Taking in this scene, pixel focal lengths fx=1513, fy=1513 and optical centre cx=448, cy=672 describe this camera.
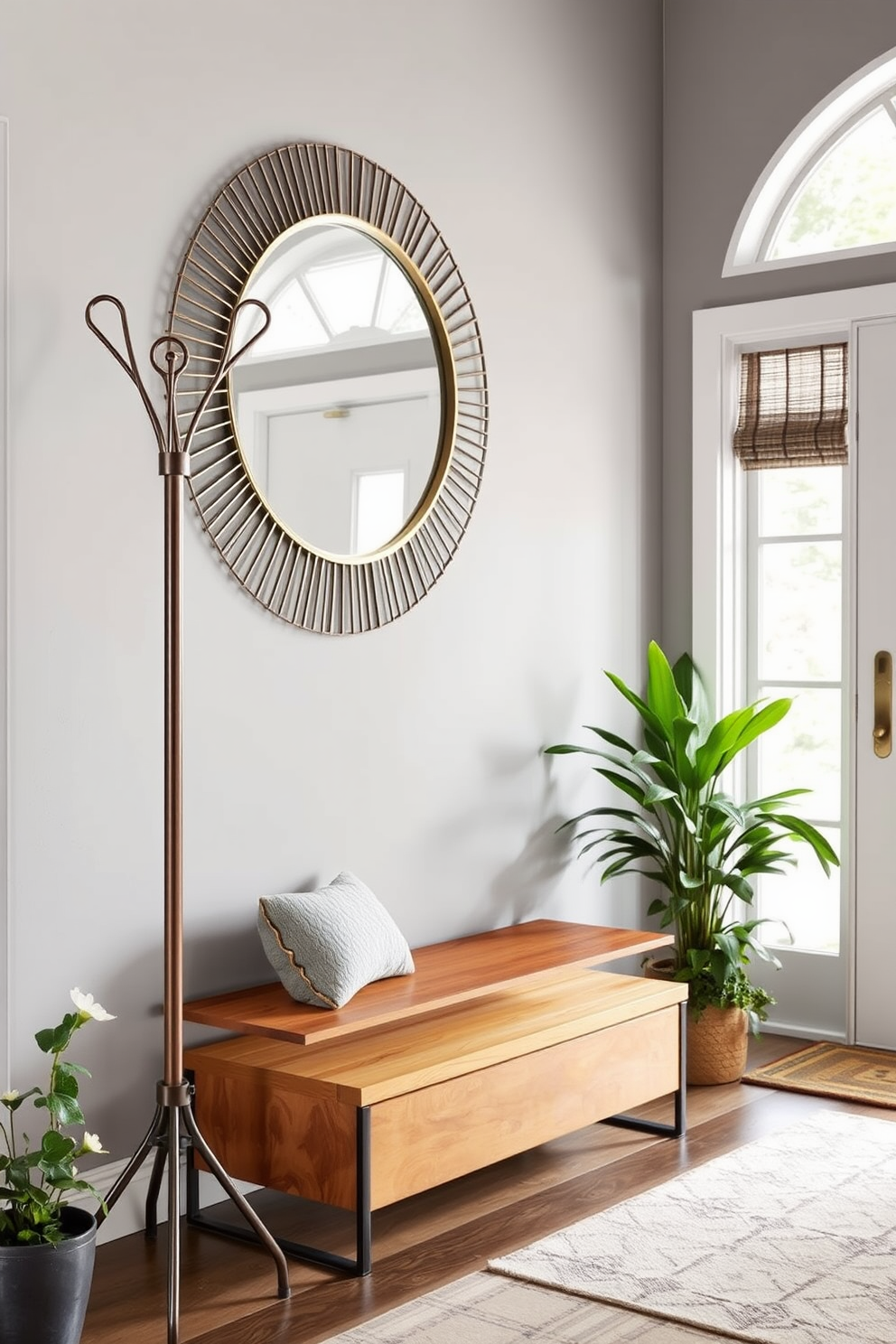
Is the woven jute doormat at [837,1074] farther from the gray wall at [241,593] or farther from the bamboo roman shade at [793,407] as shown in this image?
the bamboo roman shade at [793,407]

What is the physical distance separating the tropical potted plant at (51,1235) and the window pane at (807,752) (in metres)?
2.51

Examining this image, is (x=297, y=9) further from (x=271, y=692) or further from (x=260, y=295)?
(x=271, y=692)

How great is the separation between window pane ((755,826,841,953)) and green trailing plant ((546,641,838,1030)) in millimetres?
272

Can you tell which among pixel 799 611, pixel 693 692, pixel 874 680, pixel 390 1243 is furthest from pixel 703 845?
A: pixel 390 1243

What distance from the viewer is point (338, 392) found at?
11.1 feet

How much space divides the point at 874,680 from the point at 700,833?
0.69 meters

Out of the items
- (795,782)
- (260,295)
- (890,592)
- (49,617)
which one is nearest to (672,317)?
(890,592)

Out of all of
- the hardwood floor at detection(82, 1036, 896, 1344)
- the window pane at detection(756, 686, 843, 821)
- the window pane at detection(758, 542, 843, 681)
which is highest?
the window pane at detection(758, 542, 843, 681)

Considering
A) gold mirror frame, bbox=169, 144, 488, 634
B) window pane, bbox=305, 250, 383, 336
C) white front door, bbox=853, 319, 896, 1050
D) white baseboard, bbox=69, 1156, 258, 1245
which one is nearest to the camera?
white baseboard, bbox=69, 1156, 258, 1245

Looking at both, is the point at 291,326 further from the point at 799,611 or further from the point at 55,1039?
the point at 799,611

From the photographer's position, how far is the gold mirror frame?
3.07m

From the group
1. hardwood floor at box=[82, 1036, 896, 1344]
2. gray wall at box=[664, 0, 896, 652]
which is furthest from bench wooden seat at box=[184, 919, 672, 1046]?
gray wall at box=[664, 0, 896, 652]

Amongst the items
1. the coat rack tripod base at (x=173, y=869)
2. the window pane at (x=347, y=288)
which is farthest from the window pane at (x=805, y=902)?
the coat rack tripod base at (x=173, y=869)

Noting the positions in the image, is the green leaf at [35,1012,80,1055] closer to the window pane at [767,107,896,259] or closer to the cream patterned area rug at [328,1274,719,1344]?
the cream patterned area rug at [328,1274,719,1344]
